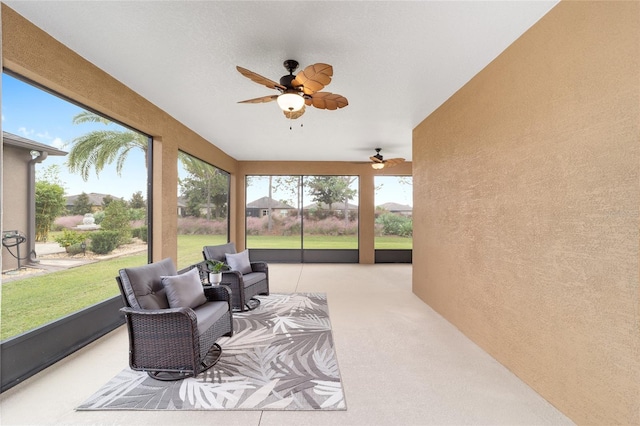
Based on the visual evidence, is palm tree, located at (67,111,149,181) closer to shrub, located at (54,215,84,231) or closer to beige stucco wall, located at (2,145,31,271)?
shrub, located at (54,215,84,231)

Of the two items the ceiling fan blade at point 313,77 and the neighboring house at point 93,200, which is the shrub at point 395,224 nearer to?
the ceiling fan blade at point 313,77

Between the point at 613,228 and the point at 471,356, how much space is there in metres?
1.71

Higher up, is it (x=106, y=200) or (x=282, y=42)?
(x=282, y=42)

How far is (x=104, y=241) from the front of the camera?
15.4ft

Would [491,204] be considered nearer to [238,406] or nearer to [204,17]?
[238,406]

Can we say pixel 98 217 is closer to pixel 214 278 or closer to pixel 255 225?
pixel 214 278

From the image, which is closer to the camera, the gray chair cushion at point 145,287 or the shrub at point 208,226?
the gray chair cushion at point 145,287

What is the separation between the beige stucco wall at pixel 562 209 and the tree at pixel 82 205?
196 inches

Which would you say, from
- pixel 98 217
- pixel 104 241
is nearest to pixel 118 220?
pixel 104 241

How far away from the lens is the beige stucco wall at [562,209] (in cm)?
150

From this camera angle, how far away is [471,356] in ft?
8.50

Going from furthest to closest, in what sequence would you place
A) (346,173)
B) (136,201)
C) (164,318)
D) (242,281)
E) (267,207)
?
(267,207) < (346,173) < (136,201) < (242,281) < (164,318)

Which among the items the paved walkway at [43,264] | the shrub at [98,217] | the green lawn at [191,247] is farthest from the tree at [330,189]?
the paved walkway at [43,264]

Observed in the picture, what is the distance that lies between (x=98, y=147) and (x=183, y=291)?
10.2 feet
